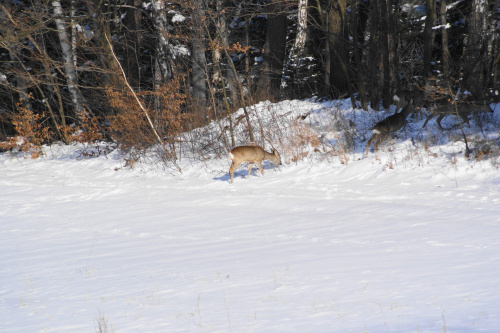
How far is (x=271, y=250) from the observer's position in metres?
6.61

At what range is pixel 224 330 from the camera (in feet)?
13.4

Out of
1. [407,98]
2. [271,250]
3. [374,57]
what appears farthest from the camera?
[374,57]

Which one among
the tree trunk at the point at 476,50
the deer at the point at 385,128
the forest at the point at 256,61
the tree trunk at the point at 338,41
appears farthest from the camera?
the tree trunk at the point at 338,41

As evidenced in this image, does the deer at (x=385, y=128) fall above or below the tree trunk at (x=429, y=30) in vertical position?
below

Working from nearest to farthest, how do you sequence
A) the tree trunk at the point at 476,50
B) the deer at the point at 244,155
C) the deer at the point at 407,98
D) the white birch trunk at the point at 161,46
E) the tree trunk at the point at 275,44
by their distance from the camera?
1. the deer at the point at 244,155
2. the tree trunk at the point at 476,50
3. the deer at the point at 407,98
4. the white birch trunk at the point at 161,46
5. the tree trunk at the point at 275,44

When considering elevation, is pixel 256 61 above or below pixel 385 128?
above

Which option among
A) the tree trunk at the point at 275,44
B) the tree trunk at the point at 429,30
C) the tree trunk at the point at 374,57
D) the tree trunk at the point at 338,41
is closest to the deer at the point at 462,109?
the tree trunk at the point at 374,57

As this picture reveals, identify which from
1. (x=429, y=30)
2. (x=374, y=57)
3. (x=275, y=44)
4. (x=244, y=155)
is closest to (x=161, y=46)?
(x=275, y=44)

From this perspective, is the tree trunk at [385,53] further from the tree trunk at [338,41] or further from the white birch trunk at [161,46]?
the white birch trunk at [161,46]

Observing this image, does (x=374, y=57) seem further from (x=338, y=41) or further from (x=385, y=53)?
(x=338, y=41)

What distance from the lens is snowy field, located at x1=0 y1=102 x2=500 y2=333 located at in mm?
4355

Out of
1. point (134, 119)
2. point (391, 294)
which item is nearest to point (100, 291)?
point (391, 294)

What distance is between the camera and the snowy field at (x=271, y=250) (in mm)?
4355

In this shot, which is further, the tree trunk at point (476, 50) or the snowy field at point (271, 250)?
the tree trunk at point (476, 50)
